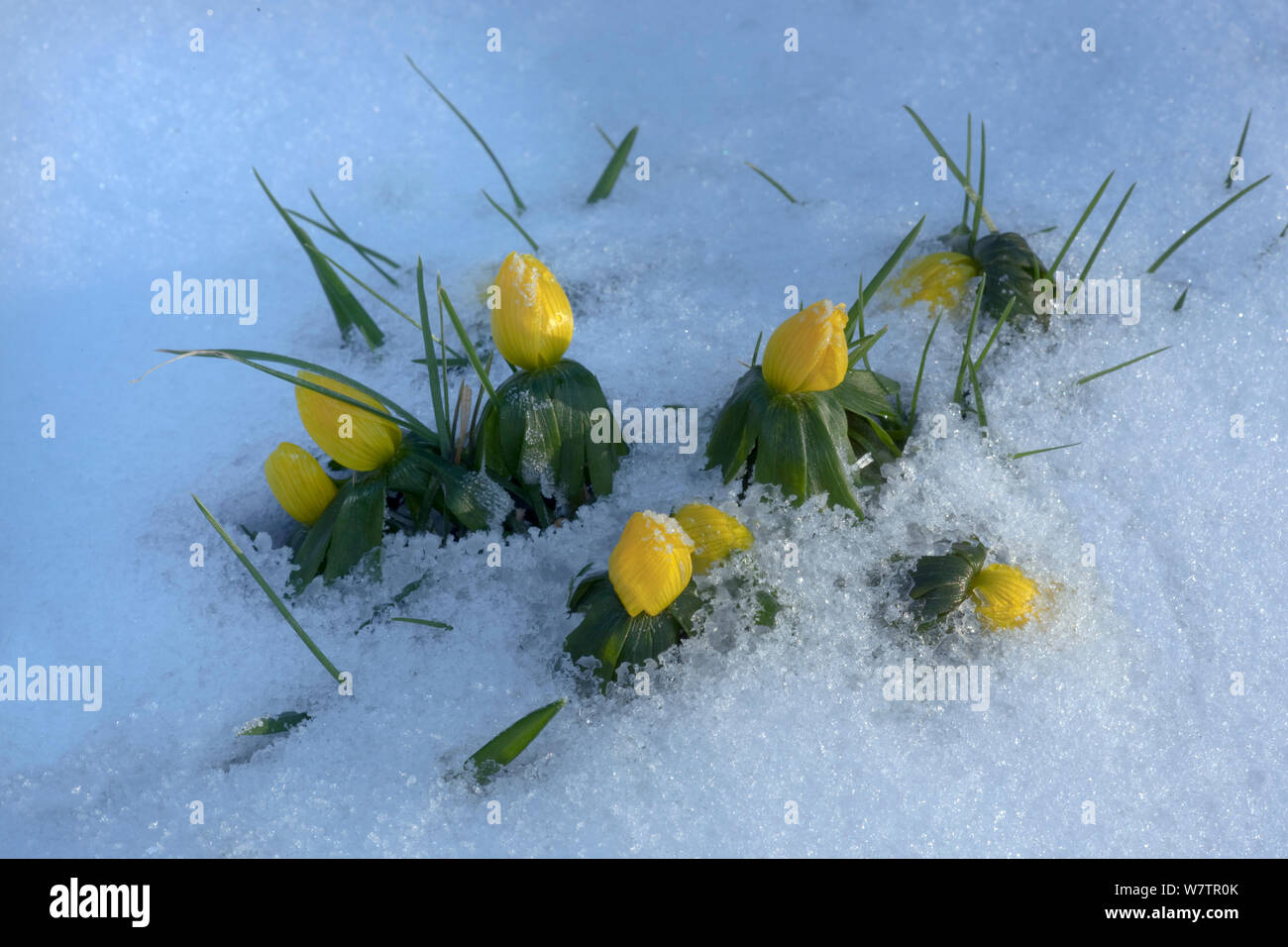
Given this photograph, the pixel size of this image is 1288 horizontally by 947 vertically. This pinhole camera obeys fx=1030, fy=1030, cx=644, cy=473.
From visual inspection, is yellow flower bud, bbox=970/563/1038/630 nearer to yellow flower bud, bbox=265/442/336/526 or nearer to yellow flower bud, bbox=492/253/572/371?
yellow flower bud, bbox=492/253/572/371

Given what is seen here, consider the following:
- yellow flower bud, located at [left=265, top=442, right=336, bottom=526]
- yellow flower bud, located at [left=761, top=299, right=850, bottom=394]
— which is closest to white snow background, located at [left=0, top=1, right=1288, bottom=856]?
yellow flower bud, located at [left=265, top=442, right=336, bottom=526]

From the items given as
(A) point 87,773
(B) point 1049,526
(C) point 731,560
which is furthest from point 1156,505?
(A) point 87,773

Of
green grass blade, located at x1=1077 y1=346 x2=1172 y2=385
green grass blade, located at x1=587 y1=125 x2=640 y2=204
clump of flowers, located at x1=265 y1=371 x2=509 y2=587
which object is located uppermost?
green grass blade, located at x1=587 y1=125 x2=640 y2=204

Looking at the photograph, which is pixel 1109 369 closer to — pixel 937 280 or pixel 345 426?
pixel 937 280

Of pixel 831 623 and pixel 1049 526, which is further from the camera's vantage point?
pixel 1049 526

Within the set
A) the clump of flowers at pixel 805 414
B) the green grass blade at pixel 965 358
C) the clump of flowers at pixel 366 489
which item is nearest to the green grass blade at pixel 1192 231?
the green grass blade at pixel 965 358

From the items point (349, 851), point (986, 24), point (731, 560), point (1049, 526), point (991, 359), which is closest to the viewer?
point (349, 851)

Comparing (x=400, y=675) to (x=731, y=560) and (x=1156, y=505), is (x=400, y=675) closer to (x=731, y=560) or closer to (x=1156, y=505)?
(x=731, y=560)

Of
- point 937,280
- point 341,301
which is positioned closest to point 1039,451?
point 937,280
